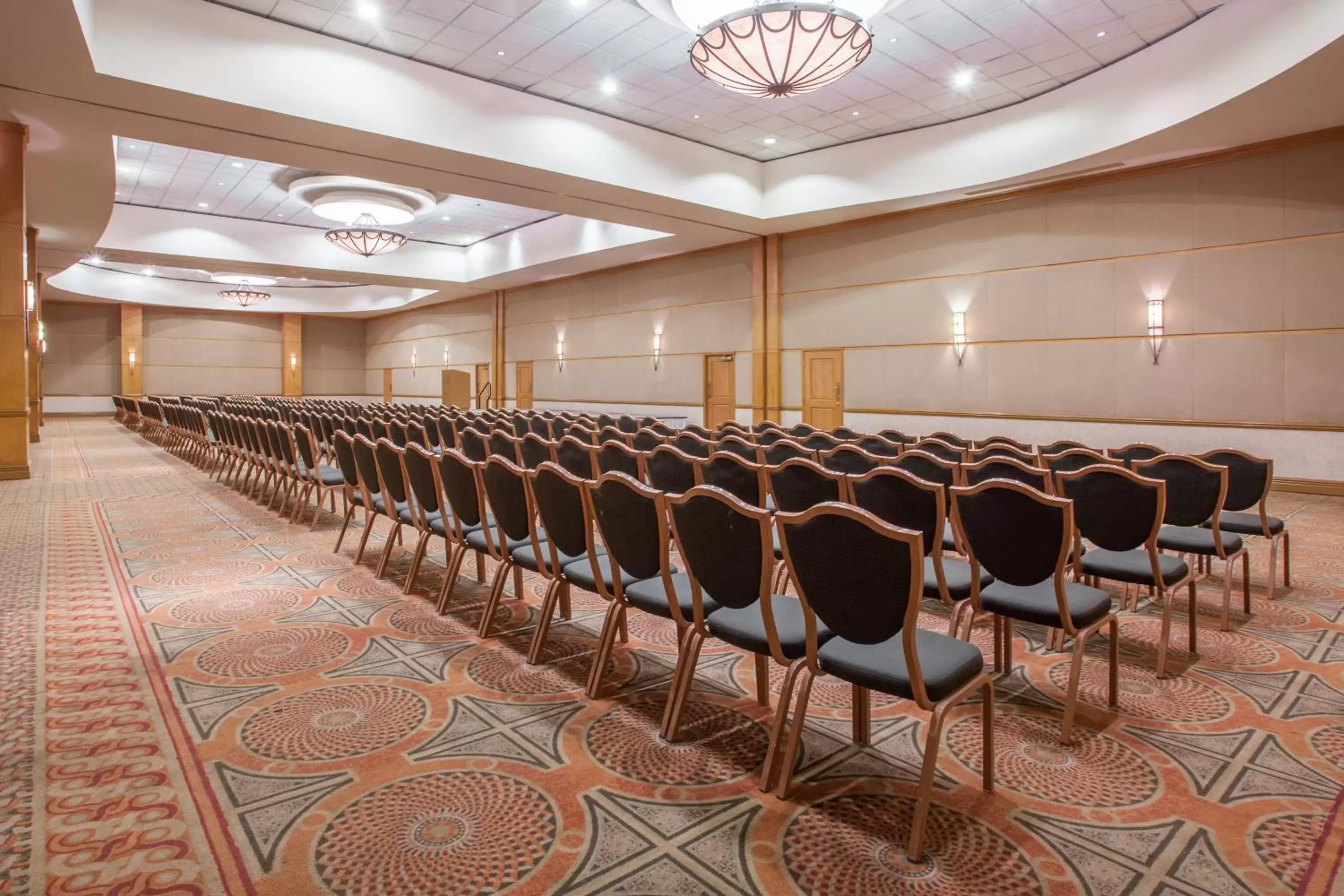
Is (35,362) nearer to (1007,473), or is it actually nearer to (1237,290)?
(1007,473)

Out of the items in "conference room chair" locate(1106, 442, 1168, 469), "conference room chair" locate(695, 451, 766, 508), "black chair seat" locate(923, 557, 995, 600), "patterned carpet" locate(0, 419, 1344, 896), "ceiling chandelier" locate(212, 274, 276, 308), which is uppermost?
"ceiling chandelier" locate(212, 274, 276, 308)

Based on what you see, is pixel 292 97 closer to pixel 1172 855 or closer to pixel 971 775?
pixel 971 775

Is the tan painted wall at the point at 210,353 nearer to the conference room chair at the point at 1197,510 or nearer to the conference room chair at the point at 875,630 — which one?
the conference room chair at the point at 1197,510

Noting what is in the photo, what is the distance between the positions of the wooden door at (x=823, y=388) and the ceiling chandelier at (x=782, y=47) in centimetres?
612

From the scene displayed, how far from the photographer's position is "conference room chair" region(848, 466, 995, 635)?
321 cm

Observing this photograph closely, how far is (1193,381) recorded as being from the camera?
912 cm

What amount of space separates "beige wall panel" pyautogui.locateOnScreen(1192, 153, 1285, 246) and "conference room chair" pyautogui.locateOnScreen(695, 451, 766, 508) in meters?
7.70

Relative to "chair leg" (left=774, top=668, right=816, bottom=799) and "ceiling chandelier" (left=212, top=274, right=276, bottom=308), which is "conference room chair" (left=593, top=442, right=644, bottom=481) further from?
"ceiling chandelier" (left=212, top=274, right=276, bottom=308)

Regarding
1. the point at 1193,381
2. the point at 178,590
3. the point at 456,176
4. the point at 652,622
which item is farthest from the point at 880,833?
the point at 456,176

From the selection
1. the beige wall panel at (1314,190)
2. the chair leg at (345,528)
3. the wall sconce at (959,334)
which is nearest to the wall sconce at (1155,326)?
the beige wall panel at (1314,190)

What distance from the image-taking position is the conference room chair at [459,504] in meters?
3.94

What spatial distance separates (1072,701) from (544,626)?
211 centimetres

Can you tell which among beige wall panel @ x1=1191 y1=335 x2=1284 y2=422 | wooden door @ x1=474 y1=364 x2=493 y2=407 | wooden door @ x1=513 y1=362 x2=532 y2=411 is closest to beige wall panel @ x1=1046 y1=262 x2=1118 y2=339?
beige wall panel @ x1=1191 y1=335 x2=1284 y2=422

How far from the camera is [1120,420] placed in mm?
9703
